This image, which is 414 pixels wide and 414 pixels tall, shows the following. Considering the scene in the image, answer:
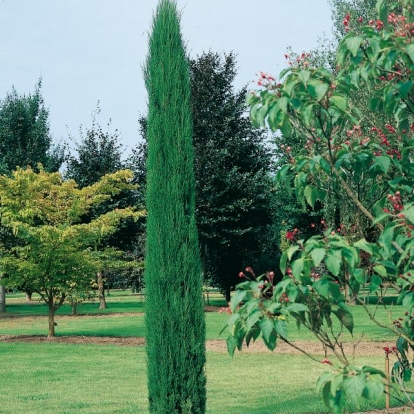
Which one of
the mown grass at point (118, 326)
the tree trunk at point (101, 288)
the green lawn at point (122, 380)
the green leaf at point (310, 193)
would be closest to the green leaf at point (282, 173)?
the green leaf at point (310, 193)

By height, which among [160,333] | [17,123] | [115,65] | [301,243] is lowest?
[160,333]

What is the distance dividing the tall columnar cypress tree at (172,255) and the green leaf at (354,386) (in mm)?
3417

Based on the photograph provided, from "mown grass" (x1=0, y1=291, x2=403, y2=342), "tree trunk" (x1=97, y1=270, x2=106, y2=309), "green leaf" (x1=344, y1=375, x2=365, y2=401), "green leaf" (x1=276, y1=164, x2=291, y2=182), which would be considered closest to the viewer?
"green leaf" (x1=344, y1=375, x2=365, y2=401)

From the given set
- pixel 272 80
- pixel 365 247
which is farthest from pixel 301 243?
pixel 272 80

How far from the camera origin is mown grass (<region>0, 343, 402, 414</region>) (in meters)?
8.83

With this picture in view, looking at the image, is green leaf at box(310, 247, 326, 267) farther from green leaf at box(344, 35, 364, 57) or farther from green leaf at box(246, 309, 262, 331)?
green leaf at box(344, 35, 364, 57)

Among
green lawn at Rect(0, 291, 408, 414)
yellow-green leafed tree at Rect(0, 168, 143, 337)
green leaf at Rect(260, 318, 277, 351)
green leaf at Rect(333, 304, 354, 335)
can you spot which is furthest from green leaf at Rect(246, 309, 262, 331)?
yellow-green leafed tree at Rect(0, 168, 143, 337)

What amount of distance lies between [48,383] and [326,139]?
8829 millimetres

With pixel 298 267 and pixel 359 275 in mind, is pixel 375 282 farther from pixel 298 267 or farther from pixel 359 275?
pixel 298 267

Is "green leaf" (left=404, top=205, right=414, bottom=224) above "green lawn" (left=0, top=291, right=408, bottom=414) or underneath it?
above

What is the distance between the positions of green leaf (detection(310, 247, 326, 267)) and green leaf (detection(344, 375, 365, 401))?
48 cm

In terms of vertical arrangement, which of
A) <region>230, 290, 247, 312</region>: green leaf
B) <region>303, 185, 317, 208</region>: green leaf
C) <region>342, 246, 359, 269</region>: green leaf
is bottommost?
<region>230, 290, 247, 312</region>: green leaf

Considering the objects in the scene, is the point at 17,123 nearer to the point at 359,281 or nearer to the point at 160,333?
the point at 160,333

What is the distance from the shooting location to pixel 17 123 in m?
31.9
